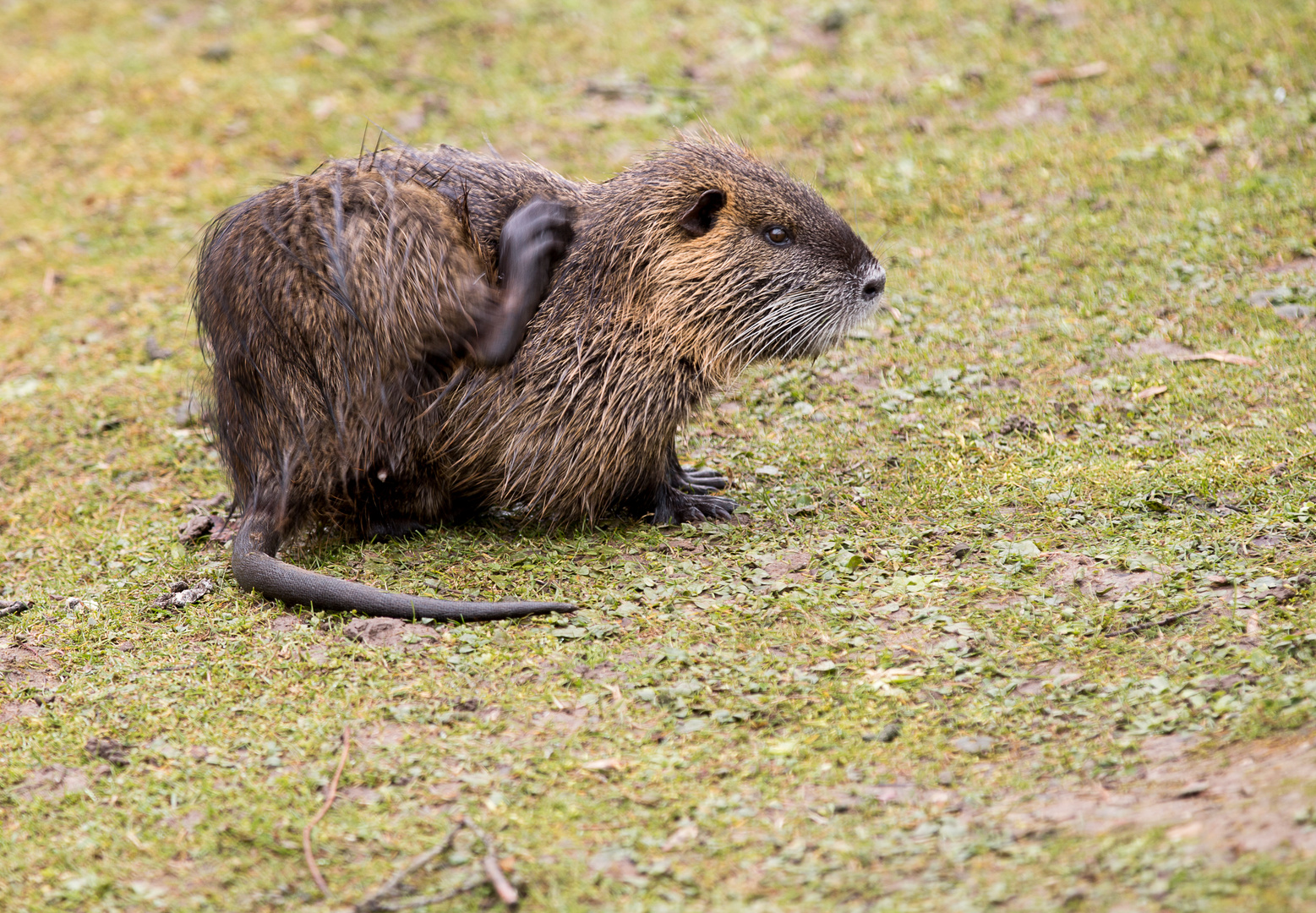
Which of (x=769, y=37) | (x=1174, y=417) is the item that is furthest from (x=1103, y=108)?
(x=1174, y=417)

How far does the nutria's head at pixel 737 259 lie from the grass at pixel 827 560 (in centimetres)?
59

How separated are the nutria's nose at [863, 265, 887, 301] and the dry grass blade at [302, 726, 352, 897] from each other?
7.72 feet

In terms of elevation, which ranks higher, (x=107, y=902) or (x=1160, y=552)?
(x=1160, y=552)

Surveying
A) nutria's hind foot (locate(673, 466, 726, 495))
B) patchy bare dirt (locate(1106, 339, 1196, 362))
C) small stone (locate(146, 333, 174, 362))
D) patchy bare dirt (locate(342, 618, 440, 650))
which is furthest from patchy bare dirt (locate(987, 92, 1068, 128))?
patchy bare dirt (locate(342, 618, 440, 650))

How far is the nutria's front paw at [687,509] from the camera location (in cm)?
441

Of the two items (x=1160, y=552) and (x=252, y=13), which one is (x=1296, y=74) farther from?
(x=252, y=13)

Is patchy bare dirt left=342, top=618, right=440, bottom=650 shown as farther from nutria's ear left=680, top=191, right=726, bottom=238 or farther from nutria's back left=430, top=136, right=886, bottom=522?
nutria's ear left=680, top=191, right=726, bottom=238

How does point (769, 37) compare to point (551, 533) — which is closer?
point (551, 533)

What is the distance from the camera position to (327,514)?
4250mm

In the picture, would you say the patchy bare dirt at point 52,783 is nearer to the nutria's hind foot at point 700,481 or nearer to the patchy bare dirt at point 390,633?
the patchy bare dirt at point 390,633

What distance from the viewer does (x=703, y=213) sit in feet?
14.3

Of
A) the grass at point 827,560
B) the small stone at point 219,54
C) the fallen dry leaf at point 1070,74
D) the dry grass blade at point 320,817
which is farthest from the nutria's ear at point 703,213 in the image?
the small stone at point 219,54

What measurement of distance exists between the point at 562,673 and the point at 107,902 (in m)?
1.24

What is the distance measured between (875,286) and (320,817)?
2640 mm
